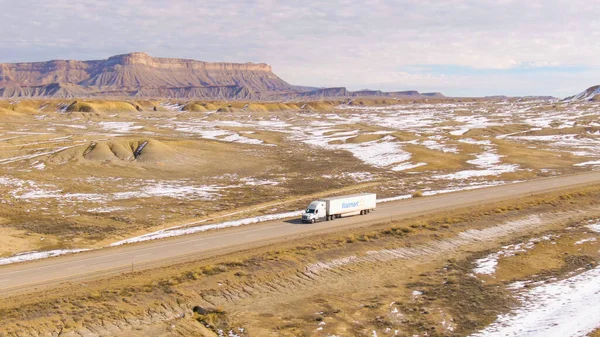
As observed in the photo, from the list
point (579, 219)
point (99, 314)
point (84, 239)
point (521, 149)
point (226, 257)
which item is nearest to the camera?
point (99, 314)

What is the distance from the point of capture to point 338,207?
135ft

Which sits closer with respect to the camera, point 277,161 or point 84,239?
point 84,239

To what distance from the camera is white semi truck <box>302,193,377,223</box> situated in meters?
39.7

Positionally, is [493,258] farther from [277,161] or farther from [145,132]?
[145,132]

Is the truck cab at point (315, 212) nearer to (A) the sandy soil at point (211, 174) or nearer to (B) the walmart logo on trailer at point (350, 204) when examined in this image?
(B) the walmart logo on trailer at point (350, 204)

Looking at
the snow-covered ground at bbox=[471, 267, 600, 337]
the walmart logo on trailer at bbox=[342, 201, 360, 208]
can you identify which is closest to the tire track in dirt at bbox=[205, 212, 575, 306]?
the snow-covered ground at bbox=[471, 267, 600, 337]

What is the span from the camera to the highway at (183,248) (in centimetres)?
2720

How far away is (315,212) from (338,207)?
250 centimetres

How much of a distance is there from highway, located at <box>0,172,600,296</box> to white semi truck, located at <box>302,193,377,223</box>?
1.94 feet

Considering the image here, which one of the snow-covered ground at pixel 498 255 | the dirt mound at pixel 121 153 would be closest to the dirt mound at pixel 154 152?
the dirt mound at pixel 121 153

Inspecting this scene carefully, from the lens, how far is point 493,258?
3134cm

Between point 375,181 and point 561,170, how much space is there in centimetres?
2691

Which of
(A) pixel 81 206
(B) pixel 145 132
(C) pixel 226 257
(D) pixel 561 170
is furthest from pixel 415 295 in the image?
(B) pixel 145 132

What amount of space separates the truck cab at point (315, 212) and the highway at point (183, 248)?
59cm
